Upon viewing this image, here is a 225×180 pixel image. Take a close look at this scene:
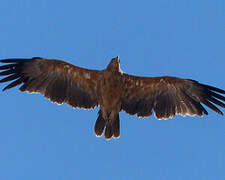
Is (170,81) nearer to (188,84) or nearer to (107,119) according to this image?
(188,84)

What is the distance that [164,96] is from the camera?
15.6m

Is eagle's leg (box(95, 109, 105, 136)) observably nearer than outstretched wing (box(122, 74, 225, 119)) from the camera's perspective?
Yes

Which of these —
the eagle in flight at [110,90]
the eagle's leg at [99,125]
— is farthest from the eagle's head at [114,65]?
the eagle's leg at [99,125]

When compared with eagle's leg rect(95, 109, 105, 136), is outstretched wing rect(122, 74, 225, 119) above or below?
above

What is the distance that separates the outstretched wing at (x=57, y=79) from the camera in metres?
15.0

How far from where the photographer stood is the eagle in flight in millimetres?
14812

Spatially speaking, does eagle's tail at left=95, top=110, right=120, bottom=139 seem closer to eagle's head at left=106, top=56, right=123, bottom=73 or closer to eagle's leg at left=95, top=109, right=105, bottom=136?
eagle's leg at left=95, top=109, right=105, bottom=136

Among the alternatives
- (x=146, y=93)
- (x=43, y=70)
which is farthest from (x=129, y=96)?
(x=43, y=70)

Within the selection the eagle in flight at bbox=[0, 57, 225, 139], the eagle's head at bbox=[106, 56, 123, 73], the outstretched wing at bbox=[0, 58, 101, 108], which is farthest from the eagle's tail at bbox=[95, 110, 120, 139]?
the eagle's head at bbox=[106, 56, 123, 73]

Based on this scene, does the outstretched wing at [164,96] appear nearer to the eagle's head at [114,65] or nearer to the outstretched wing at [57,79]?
the eagle's head at [114,65]

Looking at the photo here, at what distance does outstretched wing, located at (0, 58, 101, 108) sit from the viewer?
15000 mm

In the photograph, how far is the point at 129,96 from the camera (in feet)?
50.8

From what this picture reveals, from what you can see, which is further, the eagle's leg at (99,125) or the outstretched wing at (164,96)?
the outstretched wing at (164,96)

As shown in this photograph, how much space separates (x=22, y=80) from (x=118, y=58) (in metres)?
2.75
